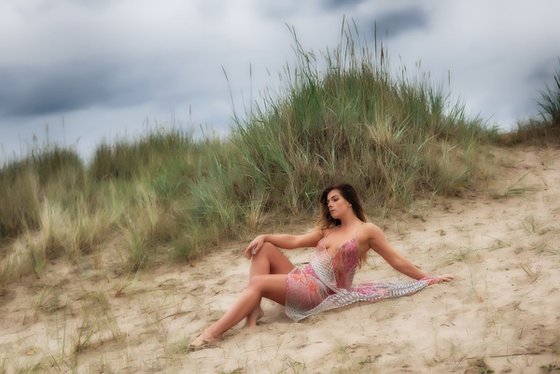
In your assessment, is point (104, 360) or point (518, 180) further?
point (518, 180)

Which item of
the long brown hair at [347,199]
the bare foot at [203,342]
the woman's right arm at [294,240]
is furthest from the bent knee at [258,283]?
the long brown hair at [347,199]

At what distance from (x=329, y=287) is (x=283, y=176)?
2.40m

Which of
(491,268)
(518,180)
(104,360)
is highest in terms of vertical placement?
(518,180)

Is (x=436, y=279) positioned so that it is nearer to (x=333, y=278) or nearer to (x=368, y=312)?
(x=368, y=312)

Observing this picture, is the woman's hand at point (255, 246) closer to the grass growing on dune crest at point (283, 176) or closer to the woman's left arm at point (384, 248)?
the woman's left arm at point (384, 248)

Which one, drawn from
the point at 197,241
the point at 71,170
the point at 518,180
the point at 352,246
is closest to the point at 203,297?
the point at 197,241

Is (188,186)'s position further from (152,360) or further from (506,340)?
(506,340)

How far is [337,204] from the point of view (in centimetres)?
469

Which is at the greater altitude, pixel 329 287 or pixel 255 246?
pixel 255 246

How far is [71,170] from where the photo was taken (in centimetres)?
967

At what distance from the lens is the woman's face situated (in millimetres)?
4695

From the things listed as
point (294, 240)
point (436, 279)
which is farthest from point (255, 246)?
point (436, 279)

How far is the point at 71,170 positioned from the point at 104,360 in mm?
5478

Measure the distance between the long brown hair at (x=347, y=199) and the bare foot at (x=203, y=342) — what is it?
105 cm
